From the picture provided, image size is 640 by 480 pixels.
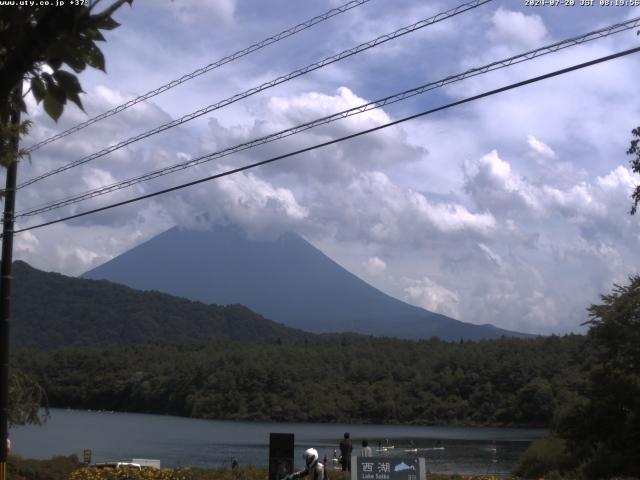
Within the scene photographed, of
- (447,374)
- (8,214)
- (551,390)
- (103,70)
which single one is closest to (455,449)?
(551,390)

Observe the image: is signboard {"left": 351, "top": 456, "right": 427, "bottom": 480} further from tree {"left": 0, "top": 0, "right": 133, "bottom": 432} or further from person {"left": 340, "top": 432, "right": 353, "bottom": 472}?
tree {"left": 0, "top": 0, "right": 133, "bottom": 432}

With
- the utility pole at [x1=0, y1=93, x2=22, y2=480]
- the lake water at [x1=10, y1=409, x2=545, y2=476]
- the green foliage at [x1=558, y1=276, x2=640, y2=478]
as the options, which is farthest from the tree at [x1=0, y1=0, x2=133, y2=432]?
the lake water at [x1=10, y1=409, x2=545, y2=476]

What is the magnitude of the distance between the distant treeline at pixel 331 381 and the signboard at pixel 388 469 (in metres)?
95.3

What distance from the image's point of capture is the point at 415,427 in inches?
4803

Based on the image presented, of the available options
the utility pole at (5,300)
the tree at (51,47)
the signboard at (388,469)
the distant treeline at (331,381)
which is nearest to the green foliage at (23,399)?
the utility pole at (5,300)

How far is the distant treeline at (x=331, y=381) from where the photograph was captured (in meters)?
118

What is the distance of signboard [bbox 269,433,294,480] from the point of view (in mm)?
16062

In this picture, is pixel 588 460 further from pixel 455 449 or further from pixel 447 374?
pixel 447 374

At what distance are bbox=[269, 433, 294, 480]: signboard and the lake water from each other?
81.6 ft

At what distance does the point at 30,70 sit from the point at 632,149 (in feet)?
74.0

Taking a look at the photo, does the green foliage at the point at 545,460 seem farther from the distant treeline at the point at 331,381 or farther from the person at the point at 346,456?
the distant treeline at the point at 331,381

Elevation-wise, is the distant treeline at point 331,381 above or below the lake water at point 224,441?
above

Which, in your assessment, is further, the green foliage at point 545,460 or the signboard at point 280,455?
the green foliage at point 545,460

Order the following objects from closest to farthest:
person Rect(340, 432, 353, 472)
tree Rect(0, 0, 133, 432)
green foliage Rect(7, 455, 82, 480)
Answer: tree Rect(0, 0, 133, 432) → green foliage Rect(7, 455, 82, 480) → person Rect(340, 432, 353, 472)
